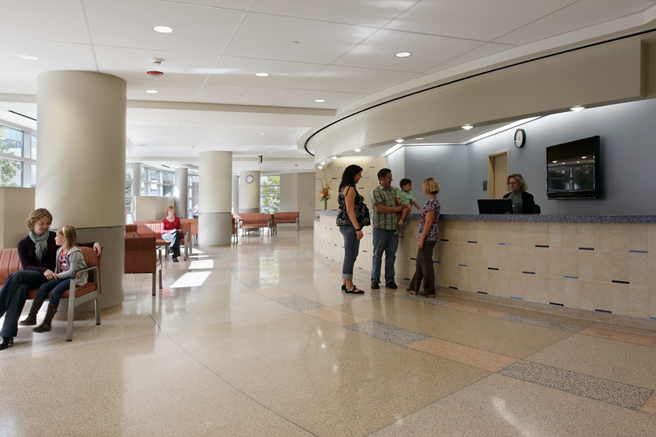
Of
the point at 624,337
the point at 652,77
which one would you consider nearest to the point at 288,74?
the point at 652,77

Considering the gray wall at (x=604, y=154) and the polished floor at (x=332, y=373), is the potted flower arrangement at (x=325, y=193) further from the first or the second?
the polished floor at (x=332, y=373)

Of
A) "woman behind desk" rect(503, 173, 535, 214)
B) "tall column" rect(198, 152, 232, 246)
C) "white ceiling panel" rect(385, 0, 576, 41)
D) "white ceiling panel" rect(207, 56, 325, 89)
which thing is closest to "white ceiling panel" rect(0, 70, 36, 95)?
"white ceiling panel" rect(207, 56, 325, 89)

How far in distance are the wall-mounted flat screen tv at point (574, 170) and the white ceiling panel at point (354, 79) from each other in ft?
8.81

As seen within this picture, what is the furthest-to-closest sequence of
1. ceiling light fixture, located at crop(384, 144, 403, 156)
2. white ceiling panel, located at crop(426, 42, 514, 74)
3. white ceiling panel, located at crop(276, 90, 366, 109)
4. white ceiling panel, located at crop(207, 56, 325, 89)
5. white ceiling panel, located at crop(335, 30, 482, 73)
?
ceiling light fixture, located at crop(384, 144, 403, 156)
white ceiling panel, located at crop(276, 90, 366, 109)
white ceiling panel, located at crop(207, 56, 325, 89)
white ceiling panel, located at crop(426, 42, 514, 74)
white ceiling panel, located at crop(335, 30, 482, 73)

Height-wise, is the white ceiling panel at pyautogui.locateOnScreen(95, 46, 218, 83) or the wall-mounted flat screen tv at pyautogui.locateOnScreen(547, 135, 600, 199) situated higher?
the white ceiling panel at pyautogui.locateOnScreen(95, 46, 218, 83)

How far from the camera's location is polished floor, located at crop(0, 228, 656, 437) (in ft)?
7.86

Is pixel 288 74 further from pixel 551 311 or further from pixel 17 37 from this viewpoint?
pixel 551 311

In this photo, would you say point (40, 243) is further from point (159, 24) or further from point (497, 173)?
point (497, 173)

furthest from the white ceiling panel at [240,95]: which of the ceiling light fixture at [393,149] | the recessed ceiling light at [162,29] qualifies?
the ceiling light fixture at [393,149]

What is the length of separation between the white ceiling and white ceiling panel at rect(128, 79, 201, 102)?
2 cm

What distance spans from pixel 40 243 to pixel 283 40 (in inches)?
132

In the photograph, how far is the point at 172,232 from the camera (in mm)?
10055

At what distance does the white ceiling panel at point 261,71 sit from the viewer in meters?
5.34

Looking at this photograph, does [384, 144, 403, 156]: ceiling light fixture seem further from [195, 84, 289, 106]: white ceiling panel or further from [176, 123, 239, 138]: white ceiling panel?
[195, 84, 289, 106]: white ceiling panel
